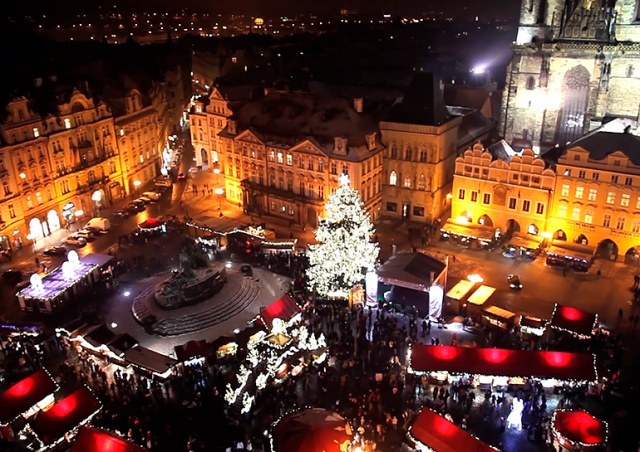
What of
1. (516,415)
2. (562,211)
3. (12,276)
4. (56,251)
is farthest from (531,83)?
(12,276)

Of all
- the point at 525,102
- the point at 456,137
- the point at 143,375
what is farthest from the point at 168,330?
the point at 525,102

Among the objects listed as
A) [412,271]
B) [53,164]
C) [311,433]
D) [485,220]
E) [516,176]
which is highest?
[53,164]

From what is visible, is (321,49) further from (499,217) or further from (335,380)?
(335,380)

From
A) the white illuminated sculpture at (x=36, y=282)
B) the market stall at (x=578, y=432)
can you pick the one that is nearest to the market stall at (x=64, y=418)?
the white illuminated sculpture at (x=36, y=282)

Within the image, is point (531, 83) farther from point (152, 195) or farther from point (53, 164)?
point (53, 164)

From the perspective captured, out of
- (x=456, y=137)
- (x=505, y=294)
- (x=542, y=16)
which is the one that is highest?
(x=542, y=16)

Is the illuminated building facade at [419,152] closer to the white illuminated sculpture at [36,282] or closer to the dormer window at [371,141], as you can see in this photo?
the dormer window at [371,141]

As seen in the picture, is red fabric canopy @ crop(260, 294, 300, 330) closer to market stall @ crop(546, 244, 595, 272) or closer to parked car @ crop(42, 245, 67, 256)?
market stall @ crop(546, 244, 595, 272)
